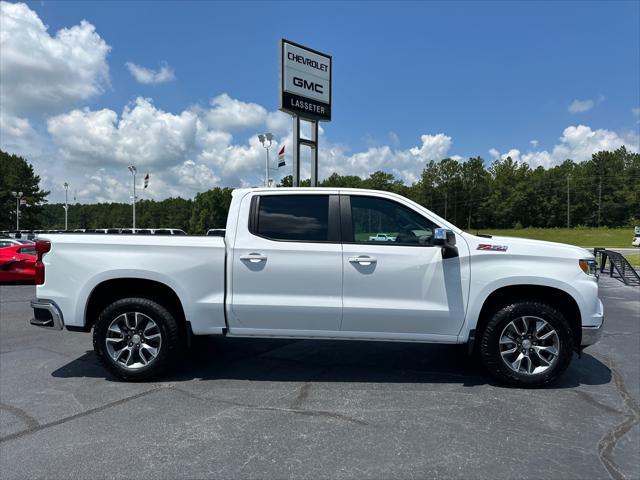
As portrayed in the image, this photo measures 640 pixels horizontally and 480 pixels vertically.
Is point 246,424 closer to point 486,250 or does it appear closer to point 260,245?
point 260,245

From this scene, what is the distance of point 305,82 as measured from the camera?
45.8 feet

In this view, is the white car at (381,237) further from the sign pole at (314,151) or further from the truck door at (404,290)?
the sign pole at (314,151)

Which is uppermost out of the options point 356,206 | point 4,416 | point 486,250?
point 356,206

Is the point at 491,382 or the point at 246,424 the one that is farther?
the point at 491,382

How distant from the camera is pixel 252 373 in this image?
5035mm

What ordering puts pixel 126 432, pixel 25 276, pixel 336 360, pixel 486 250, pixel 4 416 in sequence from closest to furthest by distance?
1. pixel 126 432
2. pixel 4 416
3. pixel 486 250
4. pixel 336 360
5. pixel 25 276

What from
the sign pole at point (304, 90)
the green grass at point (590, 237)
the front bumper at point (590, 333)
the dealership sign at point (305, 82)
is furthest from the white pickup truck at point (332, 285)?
the green grass at point (590, 237)

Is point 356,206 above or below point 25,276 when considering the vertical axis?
above

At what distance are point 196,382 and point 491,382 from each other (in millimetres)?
2979

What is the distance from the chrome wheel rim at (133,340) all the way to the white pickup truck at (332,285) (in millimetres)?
12

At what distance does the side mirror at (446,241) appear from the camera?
4.30 meters

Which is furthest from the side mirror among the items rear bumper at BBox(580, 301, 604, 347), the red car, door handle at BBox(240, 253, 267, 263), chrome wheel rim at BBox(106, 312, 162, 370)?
the red car

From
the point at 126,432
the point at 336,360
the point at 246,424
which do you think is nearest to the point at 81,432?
the point at 126,432

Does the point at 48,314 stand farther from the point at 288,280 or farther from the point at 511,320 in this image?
the point at 511,320
